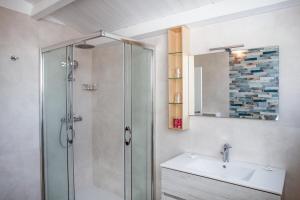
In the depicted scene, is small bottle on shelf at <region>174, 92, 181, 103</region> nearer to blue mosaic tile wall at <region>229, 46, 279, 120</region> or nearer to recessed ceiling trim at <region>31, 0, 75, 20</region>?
blue mosaic tile wall at <region>229, 46, 279, 120</region>

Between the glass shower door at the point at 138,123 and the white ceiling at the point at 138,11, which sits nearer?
the white ceiling at the point at 138,11

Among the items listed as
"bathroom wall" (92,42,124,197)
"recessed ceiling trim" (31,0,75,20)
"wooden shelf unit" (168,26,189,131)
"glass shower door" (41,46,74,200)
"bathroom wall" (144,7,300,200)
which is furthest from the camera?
"bathroom wall" (92,42,124,197)

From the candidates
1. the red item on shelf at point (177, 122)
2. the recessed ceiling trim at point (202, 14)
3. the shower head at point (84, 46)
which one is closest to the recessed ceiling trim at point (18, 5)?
the shower head at point (84, 46)

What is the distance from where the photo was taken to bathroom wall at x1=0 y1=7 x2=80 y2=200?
2.29m

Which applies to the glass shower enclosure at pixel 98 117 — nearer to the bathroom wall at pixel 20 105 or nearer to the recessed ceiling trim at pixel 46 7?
the bathroom wall at pixel 20 105

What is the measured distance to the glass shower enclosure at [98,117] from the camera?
2.38 m

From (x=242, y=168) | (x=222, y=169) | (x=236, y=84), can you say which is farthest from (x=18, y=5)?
(x=242, y=168)

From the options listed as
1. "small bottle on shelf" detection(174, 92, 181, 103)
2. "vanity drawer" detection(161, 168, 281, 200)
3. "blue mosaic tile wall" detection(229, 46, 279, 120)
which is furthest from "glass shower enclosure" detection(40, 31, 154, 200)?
"blue mosaic tile wall" detection(229, 46, 279, 120)

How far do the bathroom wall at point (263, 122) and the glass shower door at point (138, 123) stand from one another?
0.44 metres

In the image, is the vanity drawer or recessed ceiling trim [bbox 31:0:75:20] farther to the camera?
recessed ceiling trim [bbox 31:0:75:20]

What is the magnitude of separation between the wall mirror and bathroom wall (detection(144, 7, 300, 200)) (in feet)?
0.20

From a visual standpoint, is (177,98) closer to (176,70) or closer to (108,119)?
(176,70)

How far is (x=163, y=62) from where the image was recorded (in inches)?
101

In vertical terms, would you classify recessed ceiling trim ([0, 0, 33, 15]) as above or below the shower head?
above
